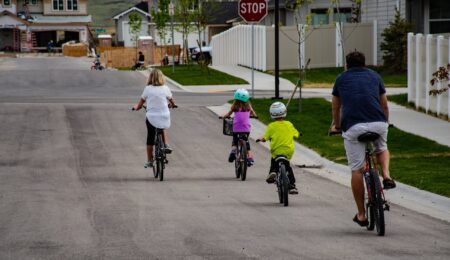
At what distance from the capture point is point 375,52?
50031 mm

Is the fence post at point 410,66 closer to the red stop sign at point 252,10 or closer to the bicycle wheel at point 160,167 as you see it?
the red stop sign at point 252,10

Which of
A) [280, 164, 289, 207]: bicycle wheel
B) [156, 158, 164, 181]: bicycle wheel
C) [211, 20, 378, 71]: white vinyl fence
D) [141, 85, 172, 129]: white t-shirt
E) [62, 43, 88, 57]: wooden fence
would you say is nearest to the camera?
[280, 164, 289, 207]: bicycle wheel

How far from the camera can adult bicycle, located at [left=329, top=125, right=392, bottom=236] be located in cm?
1094

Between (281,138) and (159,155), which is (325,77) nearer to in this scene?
(159,155)

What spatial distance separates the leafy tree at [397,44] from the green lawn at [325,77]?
1.96ft

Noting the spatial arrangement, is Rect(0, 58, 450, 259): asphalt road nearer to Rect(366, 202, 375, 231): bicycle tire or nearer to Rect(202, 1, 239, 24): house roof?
Rect(366, 202, 375, 231): bicycle tire

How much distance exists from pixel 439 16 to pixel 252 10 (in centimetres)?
1556

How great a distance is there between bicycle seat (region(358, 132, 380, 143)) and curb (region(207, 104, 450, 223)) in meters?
1.83

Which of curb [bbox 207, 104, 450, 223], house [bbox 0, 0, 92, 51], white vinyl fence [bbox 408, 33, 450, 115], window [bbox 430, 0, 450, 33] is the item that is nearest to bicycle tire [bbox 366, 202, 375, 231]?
curb [bbox 207, 104, 450, 223]

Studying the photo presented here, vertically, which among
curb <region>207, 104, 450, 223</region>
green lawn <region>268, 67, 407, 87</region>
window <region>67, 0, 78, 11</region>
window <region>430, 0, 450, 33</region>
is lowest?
curb <region>207, 104, 450, 223</region>

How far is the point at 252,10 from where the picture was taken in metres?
30.0

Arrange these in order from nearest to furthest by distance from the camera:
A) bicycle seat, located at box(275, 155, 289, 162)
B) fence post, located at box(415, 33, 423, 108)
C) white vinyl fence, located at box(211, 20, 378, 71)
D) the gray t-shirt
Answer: the gray t-shirt, bicycle seat, located at box(275, 155, 289, 162), fence post, located at box(415, 33, 423, 108), white vinyl fence, located at box(211, 20, 378, 71)

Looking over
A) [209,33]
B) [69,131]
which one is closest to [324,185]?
[69,131]

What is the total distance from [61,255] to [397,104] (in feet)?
70.1
